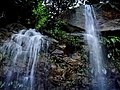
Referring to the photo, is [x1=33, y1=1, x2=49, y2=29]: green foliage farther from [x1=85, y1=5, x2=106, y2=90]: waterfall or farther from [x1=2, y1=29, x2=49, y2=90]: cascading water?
[x1=85, y1=5, x2=106, y2=90]: waterfall

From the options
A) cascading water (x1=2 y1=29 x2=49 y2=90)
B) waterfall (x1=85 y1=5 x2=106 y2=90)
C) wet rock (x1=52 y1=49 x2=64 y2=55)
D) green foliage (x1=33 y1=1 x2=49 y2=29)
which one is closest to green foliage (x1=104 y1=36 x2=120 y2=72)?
waterfall (x1=85 y1=5 x2=106 y2=90)

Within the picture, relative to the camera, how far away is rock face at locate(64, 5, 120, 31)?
9587 millimetres

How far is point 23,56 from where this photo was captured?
275 inches

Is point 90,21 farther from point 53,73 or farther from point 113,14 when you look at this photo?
point 53,73

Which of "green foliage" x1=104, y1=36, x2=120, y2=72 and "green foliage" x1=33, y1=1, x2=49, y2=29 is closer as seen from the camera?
"green foliage" x1=104, y1=36, x2=120, y2=72

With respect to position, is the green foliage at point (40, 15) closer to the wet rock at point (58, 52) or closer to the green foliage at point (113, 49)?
the wet rock at point (58, 52)

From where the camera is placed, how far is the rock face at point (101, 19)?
959cm

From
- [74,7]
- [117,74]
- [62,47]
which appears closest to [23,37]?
[62,47]

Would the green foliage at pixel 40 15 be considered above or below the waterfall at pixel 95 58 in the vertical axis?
above

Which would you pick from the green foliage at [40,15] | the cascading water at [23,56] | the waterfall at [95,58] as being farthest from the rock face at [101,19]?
the cascading water at [23,56]

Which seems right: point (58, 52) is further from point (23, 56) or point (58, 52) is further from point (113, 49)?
point (113, 49)

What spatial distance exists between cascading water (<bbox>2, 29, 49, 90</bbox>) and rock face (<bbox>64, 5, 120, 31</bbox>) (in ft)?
8.57

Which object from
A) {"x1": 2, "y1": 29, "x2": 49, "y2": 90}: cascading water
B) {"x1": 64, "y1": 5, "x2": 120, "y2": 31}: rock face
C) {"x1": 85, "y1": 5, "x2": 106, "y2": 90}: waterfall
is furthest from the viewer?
{"x1": 64, "y1": 5, "x2": 120, "y2": 31}: rock face

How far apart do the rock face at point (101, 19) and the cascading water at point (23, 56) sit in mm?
2614
